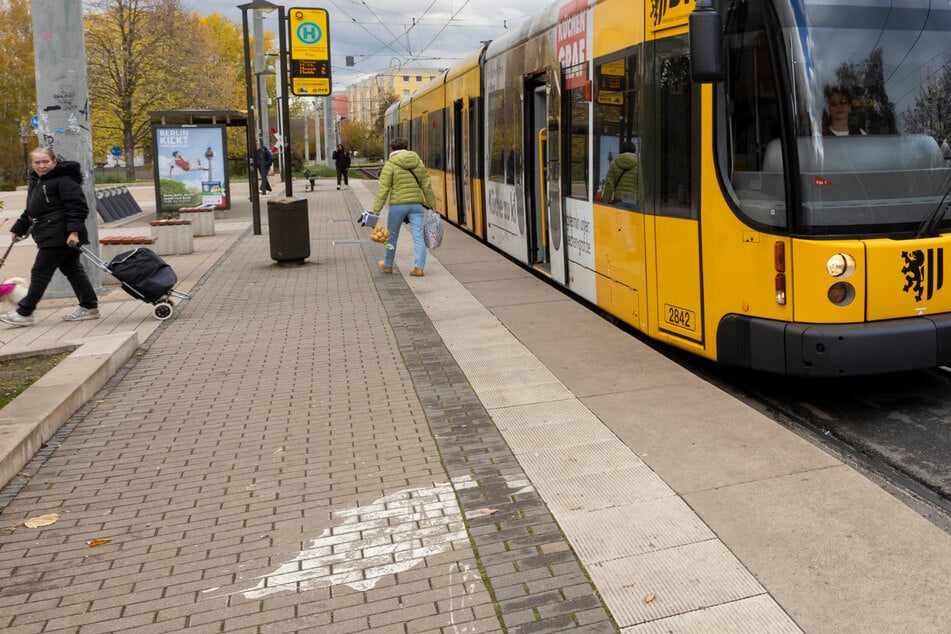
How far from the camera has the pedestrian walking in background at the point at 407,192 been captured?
1176 cm

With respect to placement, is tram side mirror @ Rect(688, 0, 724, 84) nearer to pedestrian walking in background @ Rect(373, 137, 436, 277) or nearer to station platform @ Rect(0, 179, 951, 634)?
station platform @ Rect(0, 179, 951, 634)

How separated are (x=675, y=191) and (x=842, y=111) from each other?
131cm

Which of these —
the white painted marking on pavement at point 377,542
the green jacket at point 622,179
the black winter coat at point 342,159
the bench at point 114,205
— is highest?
the black winter coat at point 342,159

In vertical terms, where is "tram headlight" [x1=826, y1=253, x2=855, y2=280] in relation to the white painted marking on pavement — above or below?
above

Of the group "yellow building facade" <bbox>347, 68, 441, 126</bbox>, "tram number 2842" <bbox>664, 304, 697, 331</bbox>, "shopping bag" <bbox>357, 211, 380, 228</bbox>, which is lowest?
"tram number 2842" <bbox>664, 304, 697, 331</bbox>

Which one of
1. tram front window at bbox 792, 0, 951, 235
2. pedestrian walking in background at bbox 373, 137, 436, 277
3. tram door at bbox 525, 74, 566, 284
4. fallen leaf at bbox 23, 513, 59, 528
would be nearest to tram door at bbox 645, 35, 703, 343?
tram front window at bbox 792, 0, 951, 235

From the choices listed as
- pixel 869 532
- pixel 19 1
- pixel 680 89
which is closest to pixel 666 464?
pixel 869 532

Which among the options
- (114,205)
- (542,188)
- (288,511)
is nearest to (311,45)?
(114,205)

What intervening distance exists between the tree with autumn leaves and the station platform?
42815 millimetres

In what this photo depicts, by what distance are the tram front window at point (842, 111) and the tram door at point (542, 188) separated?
13.0 feet

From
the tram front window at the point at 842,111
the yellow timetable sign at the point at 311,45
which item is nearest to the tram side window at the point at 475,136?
the tram front window at the point at 842,111

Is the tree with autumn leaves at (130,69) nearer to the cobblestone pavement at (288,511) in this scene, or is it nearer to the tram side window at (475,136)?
the tram side window at (475,136)

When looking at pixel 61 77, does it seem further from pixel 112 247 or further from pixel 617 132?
pixel 617 132

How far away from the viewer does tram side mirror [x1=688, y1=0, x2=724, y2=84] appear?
541 cm
